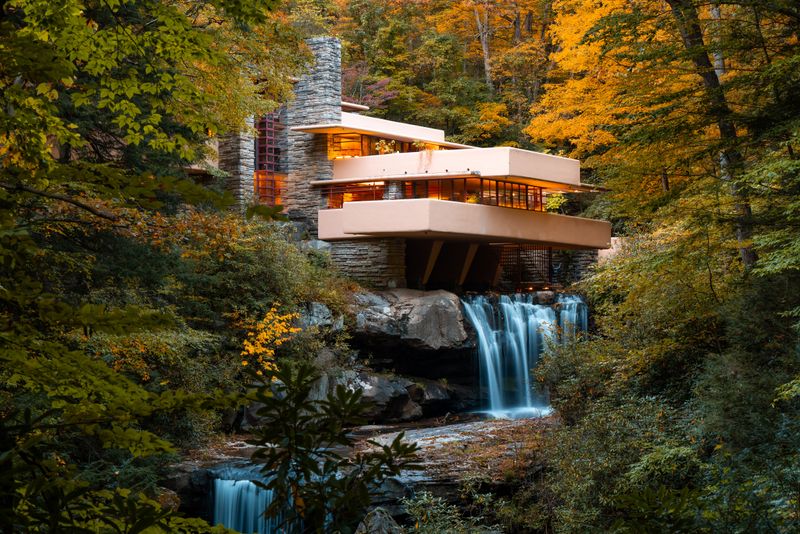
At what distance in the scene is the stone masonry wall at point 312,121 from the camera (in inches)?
997

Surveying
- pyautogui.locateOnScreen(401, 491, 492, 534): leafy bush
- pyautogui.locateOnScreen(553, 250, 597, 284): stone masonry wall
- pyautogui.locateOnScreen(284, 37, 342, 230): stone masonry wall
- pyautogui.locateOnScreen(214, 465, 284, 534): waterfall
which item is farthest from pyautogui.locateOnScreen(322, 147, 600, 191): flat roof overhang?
pyautogui.locateOnScreen(401, 491, 492, 534): leafy bush

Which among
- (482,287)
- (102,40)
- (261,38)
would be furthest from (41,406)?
(482,287)

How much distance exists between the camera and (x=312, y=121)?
25469 mm

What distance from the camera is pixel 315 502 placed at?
2.29m

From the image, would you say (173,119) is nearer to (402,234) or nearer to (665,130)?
(665,130)

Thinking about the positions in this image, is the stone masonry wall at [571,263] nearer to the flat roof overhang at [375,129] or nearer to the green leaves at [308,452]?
the flat roof overhang at [375,129]

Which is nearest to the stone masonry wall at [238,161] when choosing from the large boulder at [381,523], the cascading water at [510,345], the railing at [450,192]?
the railing at [450,192]

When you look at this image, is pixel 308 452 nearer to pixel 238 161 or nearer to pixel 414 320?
pixel 414 320

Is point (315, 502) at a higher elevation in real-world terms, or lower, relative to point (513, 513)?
higher

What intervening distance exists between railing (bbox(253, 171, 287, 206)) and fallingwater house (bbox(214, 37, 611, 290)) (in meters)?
0.04

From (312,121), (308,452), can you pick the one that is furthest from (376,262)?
(308,452)

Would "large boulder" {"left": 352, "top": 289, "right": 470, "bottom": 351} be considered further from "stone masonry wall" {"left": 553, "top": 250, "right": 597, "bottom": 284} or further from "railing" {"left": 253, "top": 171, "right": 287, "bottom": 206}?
"stone masonry wall" {"left": 553, "top": 250, "right": 597, "bottom": 284}

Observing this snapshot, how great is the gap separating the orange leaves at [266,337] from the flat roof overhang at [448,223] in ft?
19.6

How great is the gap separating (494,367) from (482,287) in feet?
19.6
